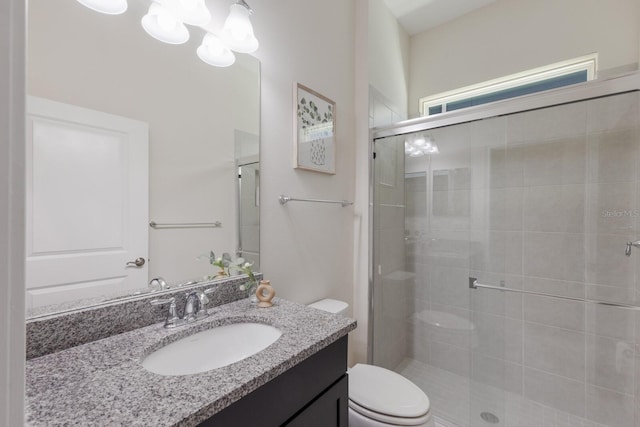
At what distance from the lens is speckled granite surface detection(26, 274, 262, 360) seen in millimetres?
715

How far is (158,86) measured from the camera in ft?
3.18

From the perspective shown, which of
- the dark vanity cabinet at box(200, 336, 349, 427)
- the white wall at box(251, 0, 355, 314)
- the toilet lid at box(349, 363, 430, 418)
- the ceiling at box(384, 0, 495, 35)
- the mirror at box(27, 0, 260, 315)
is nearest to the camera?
the dark vanity cabinet at box(200, 336, 349, 427)

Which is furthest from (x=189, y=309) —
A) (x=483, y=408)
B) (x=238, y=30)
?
(x=483, y=408)

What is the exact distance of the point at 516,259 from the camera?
6.42ft

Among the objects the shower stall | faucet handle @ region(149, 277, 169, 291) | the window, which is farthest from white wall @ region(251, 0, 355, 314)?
the window

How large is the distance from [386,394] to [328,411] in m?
0.55

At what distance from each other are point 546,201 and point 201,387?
219cm

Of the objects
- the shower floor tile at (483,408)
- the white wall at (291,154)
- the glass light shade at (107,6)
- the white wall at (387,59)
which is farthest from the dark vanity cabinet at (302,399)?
the white wall at (387,59)

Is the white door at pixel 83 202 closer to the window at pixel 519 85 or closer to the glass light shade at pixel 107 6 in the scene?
the glass light shade at pixel 107 6

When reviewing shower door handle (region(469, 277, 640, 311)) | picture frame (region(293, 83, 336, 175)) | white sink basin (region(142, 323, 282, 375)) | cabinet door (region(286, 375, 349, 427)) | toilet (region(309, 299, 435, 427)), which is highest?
picture frame (region(293, 83, 336, 175))

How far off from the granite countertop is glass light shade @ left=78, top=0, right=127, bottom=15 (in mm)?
944

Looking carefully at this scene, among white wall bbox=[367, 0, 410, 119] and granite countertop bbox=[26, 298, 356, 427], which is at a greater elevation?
white wall bbox=[367, 0, 410, 119]

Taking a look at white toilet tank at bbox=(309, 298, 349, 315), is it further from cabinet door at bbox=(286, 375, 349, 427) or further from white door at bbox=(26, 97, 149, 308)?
white door at bbox=(26, 97, 149, 308)
